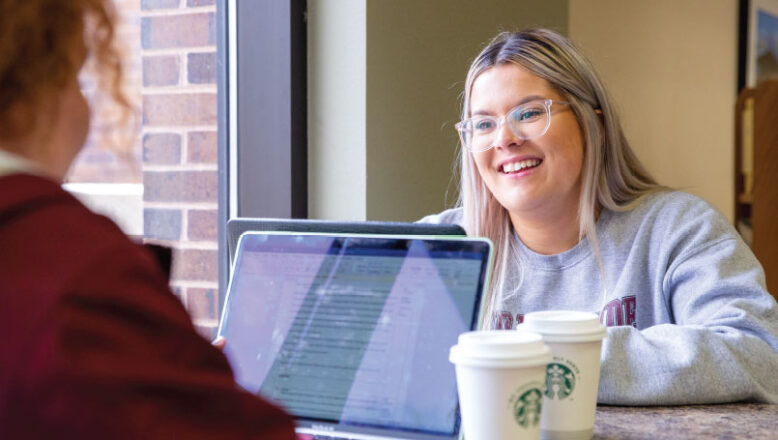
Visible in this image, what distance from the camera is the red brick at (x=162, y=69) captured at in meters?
1.90

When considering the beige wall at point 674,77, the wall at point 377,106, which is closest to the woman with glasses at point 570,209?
the wall at point 377,106

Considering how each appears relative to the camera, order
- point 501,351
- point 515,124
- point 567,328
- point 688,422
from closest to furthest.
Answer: point 501,351 → point 567,328 → point 688,422 → point 515,124

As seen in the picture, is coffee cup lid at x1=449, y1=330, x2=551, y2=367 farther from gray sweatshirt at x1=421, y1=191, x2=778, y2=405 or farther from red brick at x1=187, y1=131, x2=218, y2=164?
red brick at x1=187, y1=131, x2=218, y2=164

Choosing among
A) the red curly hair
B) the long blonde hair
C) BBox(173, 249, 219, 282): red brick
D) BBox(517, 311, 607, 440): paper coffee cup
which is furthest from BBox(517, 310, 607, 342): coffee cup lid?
BBox(173, 249, 219, 282): red brick

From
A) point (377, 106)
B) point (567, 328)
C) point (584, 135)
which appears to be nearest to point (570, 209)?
point (584, 135)

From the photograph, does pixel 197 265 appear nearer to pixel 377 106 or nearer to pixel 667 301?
pixel 377 106

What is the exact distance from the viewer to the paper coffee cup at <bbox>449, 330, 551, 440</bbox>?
2.56 ft

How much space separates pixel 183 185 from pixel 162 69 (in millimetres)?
262

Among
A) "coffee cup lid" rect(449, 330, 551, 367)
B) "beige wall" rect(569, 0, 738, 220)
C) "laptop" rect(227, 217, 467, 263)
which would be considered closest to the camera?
"coffee cup lid" rect(449, 330, 551, 367)

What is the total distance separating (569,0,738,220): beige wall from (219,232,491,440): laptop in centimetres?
212

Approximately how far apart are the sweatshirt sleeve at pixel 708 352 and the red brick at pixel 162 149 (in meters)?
1.14

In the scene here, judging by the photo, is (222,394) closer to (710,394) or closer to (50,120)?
(50,120)

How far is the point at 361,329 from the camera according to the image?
3.09ft

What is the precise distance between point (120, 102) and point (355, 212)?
1352 mm
